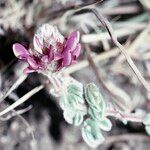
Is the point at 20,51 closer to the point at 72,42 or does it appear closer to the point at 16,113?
the point at 72,42

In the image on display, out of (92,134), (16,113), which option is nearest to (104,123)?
(92,134)

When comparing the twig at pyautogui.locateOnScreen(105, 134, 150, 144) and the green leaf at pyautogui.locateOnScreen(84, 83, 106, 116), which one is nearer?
the green leaf at pyautogui.locateOnScreen(84, 83, 106, 116)

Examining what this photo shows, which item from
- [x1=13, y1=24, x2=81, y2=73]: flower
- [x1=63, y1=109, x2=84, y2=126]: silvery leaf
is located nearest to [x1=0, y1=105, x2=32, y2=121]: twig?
[x1=63, y1=109, x2=84, y2=126]: silvery leaf

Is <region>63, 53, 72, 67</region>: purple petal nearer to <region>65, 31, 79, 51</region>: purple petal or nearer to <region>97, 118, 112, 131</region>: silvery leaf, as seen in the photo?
<region>65, 31, 79, 51</region>: purple petal

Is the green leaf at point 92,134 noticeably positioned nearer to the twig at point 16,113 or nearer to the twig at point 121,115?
the twig at point 121,115

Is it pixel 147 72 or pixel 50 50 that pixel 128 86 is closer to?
pixel 147 72
